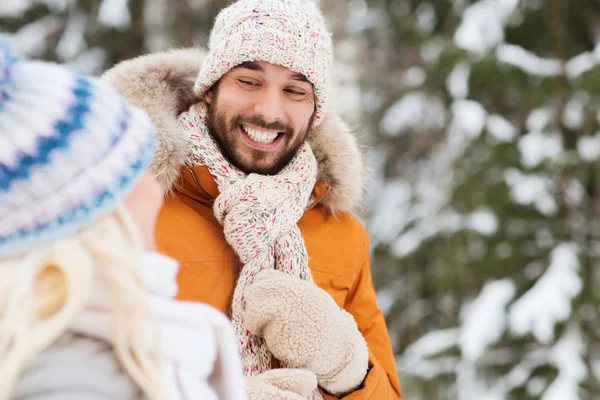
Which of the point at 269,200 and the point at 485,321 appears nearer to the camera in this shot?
the point at 269,200

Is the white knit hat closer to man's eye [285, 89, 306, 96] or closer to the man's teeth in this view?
man's eye [285, 89, 306, 96]

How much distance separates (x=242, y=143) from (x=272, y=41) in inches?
13.0

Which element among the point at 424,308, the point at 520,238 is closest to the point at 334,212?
the point at 520,238

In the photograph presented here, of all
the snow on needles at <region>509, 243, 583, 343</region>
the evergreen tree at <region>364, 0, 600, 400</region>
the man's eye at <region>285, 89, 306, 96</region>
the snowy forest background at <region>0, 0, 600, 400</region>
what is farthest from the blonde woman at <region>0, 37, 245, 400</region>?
the evergreen tree at <region>364, 0, 600, 400</region>

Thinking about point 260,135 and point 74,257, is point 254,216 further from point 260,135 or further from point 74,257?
point 74,257

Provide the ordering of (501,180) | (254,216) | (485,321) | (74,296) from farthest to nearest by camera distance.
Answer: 1. (501,180)
2. (485,321)
3. (254,216)
4. (74,296)

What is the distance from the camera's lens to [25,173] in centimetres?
99

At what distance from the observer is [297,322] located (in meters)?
1.81

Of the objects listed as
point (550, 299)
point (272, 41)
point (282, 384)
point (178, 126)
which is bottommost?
point (550, 299)

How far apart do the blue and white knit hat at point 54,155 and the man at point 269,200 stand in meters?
0.85

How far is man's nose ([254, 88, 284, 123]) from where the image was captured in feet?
6.80

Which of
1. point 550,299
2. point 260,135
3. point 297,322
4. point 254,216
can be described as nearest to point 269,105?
point 260,135

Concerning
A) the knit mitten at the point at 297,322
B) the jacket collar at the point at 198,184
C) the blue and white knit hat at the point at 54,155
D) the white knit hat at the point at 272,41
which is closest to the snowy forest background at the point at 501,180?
the white knit hat at the point at 272,41

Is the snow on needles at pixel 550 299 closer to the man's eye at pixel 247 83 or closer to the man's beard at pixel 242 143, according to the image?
the man's beard at pixel 242 143
